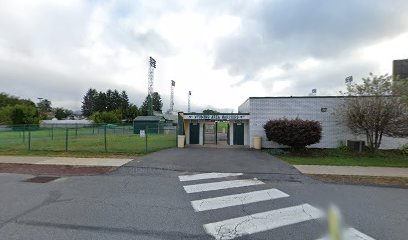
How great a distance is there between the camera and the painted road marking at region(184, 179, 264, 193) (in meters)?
6.96

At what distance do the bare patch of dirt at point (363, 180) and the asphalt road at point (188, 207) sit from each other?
0.54 metres

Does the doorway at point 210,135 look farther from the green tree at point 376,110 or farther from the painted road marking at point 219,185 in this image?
the painted road marking at point 219,185

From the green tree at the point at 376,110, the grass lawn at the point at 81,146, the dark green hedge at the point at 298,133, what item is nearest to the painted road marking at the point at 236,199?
the dark green hedge at the point at 298,133

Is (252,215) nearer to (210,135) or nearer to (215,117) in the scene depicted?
(215,117)

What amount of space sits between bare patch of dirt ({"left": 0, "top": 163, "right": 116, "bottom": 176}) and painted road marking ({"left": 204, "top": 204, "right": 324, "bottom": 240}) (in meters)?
6.15

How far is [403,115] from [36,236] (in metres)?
15.9

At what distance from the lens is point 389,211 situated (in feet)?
17.6

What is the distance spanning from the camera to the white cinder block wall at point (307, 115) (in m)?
16.4

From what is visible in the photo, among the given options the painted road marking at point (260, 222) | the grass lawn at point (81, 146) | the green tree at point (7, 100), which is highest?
the green tree at point (7, 100)

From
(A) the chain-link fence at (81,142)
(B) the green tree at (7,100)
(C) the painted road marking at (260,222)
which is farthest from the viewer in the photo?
(B) the green tree at (7,100)

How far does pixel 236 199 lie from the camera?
6066mm

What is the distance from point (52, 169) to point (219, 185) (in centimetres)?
670

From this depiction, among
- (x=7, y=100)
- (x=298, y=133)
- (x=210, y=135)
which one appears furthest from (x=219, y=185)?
(x=7, y=100)

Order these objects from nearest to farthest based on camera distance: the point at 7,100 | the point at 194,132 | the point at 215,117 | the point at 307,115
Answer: the point at 307,115 < the point at 215,117 < the point at 194,132 < the point at 7,100
